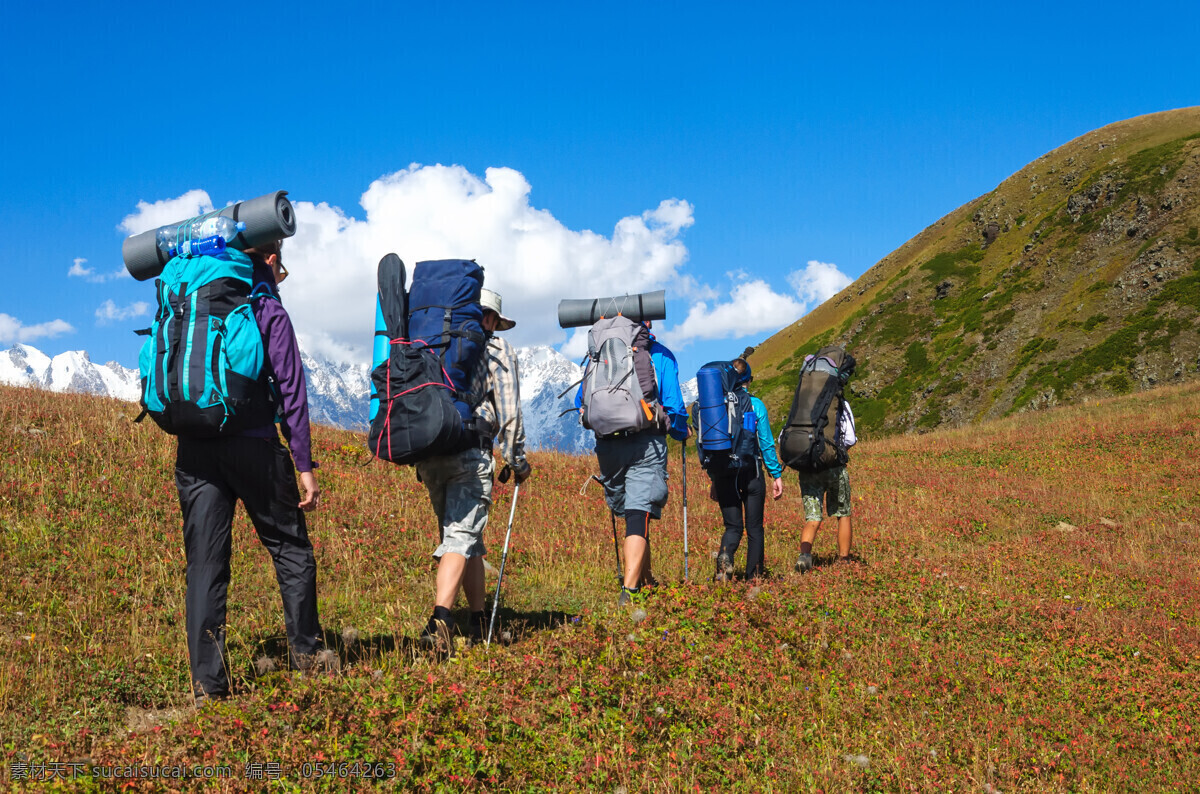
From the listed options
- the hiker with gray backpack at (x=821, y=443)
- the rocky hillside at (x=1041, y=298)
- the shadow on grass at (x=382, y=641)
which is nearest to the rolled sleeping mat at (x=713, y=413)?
the hiker with gray backpack at (x=821, y=443)

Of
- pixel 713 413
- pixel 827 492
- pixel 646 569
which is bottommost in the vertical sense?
pixel 646 569

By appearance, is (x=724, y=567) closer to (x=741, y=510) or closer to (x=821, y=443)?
(x=741, y=510)

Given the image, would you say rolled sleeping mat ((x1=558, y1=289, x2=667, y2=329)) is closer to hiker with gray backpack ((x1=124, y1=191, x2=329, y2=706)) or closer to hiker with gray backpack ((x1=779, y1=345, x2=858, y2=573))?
hiker with gray backpack ((x1=124, y1=191, x2=329, y2=706))

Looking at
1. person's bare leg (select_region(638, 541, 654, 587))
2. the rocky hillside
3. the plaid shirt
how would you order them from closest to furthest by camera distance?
the plaid shirt → person's bare leg (select_region(638, 541, 654, 587)) → the rocky hillside

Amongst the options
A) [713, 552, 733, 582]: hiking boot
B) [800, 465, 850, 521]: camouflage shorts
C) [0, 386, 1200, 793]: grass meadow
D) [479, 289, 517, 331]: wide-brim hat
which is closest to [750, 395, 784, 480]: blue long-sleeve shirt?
[800, 465, 850, 521]: camouflage shorts

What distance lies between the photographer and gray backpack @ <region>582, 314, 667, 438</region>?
20.5ft

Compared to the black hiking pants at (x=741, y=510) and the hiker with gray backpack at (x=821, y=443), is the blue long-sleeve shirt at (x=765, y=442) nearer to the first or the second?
the black hiking pants at (x=741, y=510)

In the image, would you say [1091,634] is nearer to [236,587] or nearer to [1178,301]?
[236,587]

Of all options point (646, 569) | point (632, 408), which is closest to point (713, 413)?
point (646, 569)

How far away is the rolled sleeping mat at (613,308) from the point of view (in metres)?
6.70

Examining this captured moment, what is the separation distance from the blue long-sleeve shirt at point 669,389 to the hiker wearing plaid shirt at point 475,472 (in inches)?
48.9

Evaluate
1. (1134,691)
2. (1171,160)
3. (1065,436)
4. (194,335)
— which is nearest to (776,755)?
(1134,691)

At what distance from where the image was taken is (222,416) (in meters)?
4.13

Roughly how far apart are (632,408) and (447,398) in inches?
75.1
